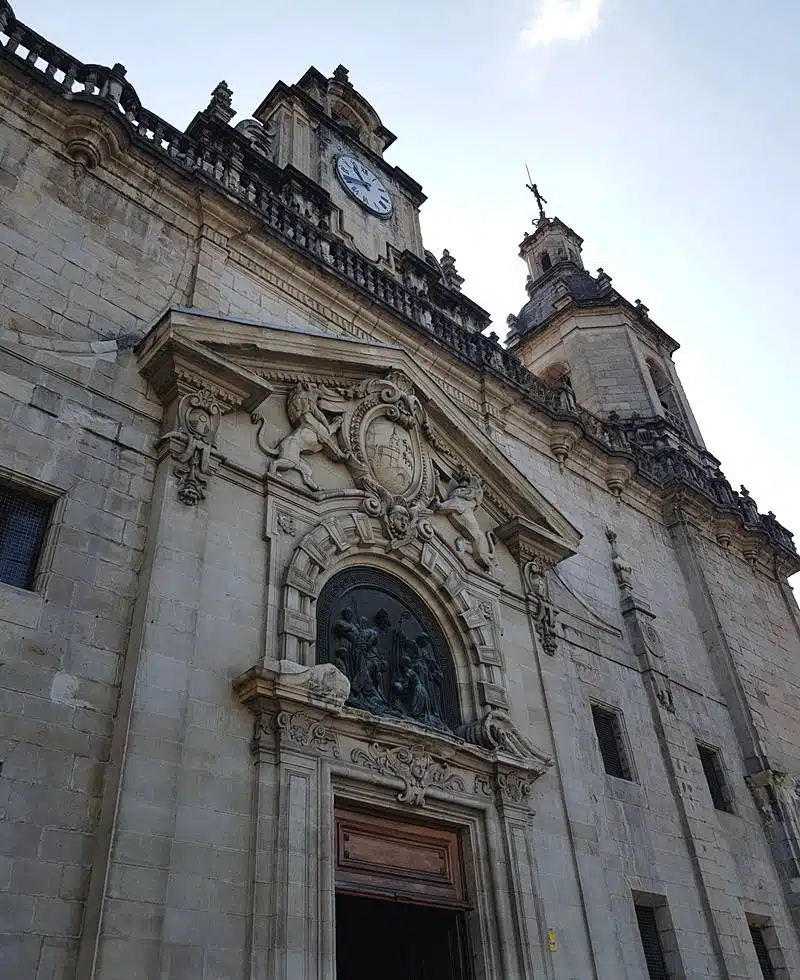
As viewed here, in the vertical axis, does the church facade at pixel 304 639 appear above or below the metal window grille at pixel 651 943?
above

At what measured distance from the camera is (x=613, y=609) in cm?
1380

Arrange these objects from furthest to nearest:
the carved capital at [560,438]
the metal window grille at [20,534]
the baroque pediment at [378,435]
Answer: the carved capital at [560,438]
the baroque pediment at [378,435]
the metal window grille at [20,534]

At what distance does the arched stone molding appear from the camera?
8.97 meters

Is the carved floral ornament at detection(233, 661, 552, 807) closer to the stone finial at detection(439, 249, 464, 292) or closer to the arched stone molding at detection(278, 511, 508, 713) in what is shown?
the arched stone molding at detection(278, 511, 508, 713)

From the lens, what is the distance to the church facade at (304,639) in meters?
6.64

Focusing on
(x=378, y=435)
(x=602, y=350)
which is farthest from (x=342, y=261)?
(x=602, y=350)

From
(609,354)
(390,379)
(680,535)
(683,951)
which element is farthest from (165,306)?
(609,354)

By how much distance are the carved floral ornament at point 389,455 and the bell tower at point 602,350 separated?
9555mm

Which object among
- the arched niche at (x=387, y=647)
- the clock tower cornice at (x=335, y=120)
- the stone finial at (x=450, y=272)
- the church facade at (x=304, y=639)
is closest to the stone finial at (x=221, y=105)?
the church facade at (x=304, y=639)

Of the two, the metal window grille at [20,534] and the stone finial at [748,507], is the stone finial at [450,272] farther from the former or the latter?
the metal window grille at [20,534]

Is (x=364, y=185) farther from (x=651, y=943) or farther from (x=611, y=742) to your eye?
(x=651, y=943)

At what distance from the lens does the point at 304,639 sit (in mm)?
8469

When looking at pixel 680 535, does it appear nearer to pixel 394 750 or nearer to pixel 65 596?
pixel 394 750

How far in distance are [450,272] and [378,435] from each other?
345 inches
